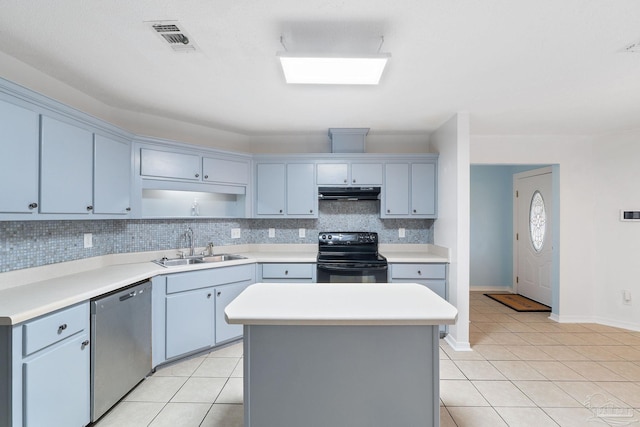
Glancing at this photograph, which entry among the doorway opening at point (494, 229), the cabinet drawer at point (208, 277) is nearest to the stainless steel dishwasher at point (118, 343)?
the cabinet drawer at point (208, 277)

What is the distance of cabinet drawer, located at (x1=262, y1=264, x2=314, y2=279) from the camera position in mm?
3207

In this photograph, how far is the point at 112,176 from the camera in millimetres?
2418

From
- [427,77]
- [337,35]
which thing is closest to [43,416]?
[337,35]

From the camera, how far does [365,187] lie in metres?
3.57

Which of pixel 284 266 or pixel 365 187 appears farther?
pixel 365 187

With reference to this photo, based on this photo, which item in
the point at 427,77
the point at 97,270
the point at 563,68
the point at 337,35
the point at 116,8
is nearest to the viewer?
the point at 116,8

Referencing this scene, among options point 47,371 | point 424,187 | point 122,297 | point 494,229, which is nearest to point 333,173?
point 424,187

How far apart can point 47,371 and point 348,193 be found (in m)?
2.98

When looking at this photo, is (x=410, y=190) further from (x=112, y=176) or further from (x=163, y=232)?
(x=112, y=176)

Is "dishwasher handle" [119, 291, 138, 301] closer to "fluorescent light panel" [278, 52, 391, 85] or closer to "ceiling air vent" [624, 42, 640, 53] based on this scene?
"fluorescent light panel" [278, 52, 391, 85]

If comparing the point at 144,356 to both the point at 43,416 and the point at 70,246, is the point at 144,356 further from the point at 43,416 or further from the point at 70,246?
the point at 70,246

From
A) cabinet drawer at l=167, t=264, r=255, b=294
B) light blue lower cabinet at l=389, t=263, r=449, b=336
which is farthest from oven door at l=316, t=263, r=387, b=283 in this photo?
cabinet drawer at l=167, t=264, r=255, b=294

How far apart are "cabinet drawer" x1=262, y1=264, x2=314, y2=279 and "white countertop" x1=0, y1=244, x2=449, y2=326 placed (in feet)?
0.22

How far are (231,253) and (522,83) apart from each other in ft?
11.1
